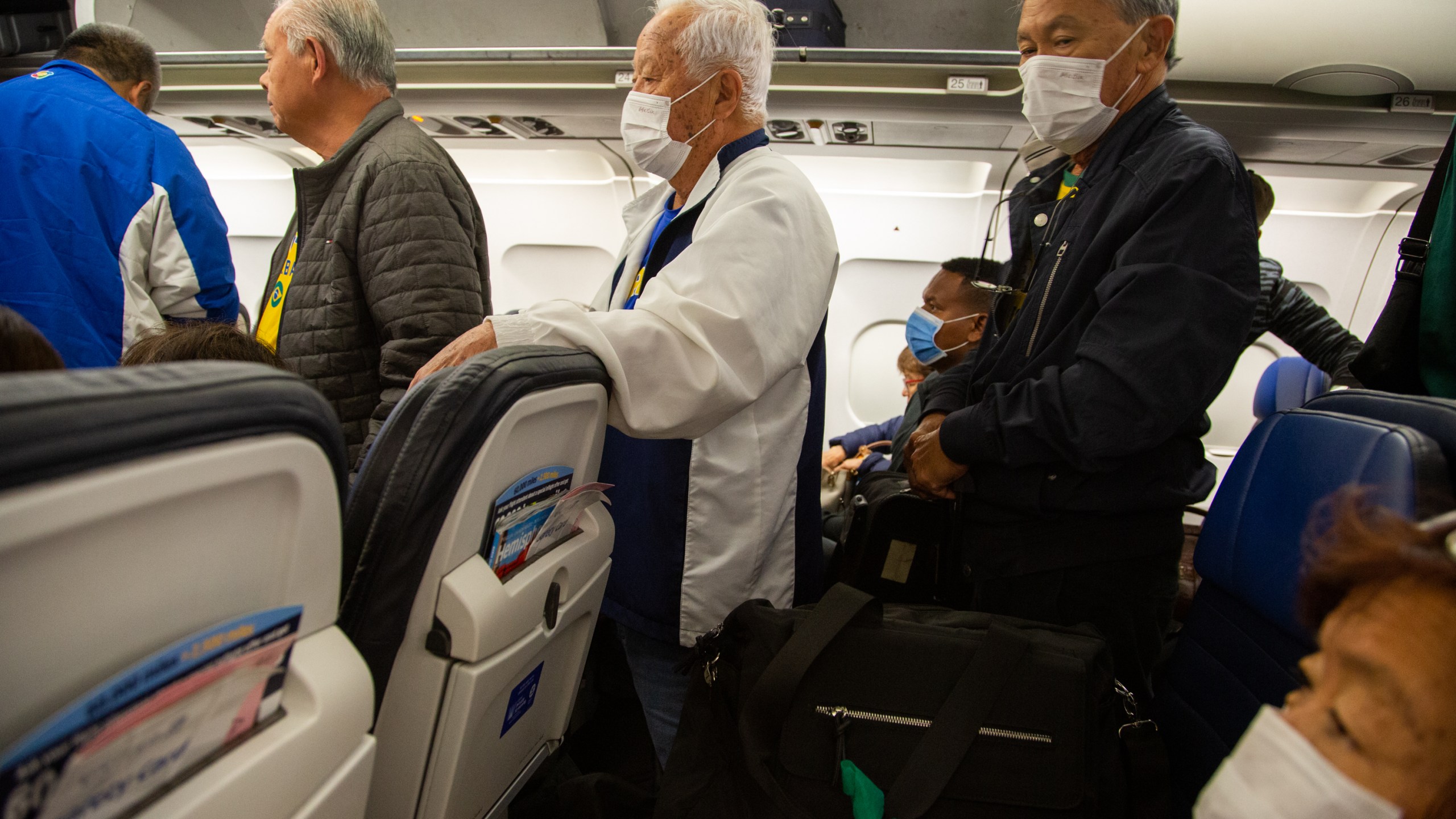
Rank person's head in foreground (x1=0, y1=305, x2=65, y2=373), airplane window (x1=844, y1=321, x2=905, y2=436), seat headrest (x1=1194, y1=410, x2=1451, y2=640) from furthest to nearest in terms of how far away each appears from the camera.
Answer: airplane window (x1=844, y1=321, x2=905, y2=436), seat headrest (x1=1194, y1=410, x2=1451, y2=640), person's head in foreground (x1=0, y1=305, x2=65, y2=373)

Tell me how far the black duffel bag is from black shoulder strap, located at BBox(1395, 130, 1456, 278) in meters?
0.92

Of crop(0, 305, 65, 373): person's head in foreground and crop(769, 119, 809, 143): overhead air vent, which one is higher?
crop(769, 119, 809, 143): overhead air vent

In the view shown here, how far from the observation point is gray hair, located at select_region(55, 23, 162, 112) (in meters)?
2.20

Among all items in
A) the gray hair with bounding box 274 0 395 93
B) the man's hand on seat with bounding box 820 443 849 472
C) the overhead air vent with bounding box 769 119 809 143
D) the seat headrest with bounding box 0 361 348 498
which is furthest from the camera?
the man's hand on seat with bounding box 820 443 849 472

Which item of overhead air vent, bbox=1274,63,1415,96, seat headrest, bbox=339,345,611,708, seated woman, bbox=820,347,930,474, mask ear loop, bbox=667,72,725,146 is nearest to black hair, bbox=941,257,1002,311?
seated woman, bbox=820,347,930,474

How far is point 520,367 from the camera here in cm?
96

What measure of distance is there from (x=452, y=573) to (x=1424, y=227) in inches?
72.6

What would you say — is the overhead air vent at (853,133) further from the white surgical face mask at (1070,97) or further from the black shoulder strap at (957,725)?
the black shoulder strap at (957,725)

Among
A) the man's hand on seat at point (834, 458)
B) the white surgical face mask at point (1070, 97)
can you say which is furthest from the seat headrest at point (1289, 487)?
the man's hand on seat at point (834, 458)

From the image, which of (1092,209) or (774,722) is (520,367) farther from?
(1092,209)

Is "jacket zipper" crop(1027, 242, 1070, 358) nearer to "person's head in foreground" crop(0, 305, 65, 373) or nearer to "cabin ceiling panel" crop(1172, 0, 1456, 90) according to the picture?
"person's head in foreground" crop(0, 305, 65, 373)

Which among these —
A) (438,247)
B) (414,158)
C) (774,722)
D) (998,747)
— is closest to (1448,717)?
(998,747)

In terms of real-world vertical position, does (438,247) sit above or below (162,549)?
above

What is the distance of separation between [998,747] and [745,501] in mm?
591
